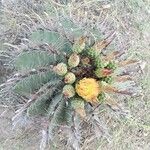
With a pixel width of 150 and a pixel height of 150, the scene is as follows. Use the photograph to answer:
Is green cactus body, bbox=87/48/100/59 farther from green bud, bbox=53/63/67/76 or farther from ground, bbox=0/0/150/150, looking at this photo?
ground, bbox=0/0/150/150

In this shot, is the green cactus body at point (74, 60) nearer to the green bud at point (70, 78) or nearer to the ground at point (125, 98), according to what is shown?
the green bud at point (70, 78)

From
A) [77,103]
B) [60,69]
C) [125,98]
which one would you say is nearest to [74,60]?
[60,69]

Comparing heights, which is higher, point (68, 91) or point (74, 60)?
point (74, 60)

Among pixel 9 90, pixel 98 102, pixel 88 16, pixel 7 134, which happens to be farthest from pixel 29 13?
pixel 98 102

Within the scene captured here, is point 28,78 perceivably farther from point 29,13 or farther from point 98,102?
point 29,13

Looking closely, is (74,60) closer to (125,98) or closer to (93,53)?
(93,53)

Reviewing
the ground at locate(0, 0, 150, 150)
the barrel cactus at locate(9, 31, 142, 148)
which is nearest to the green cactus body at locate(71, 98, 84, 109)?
the barrel cactus at locate(9, 31, 142, 148)
